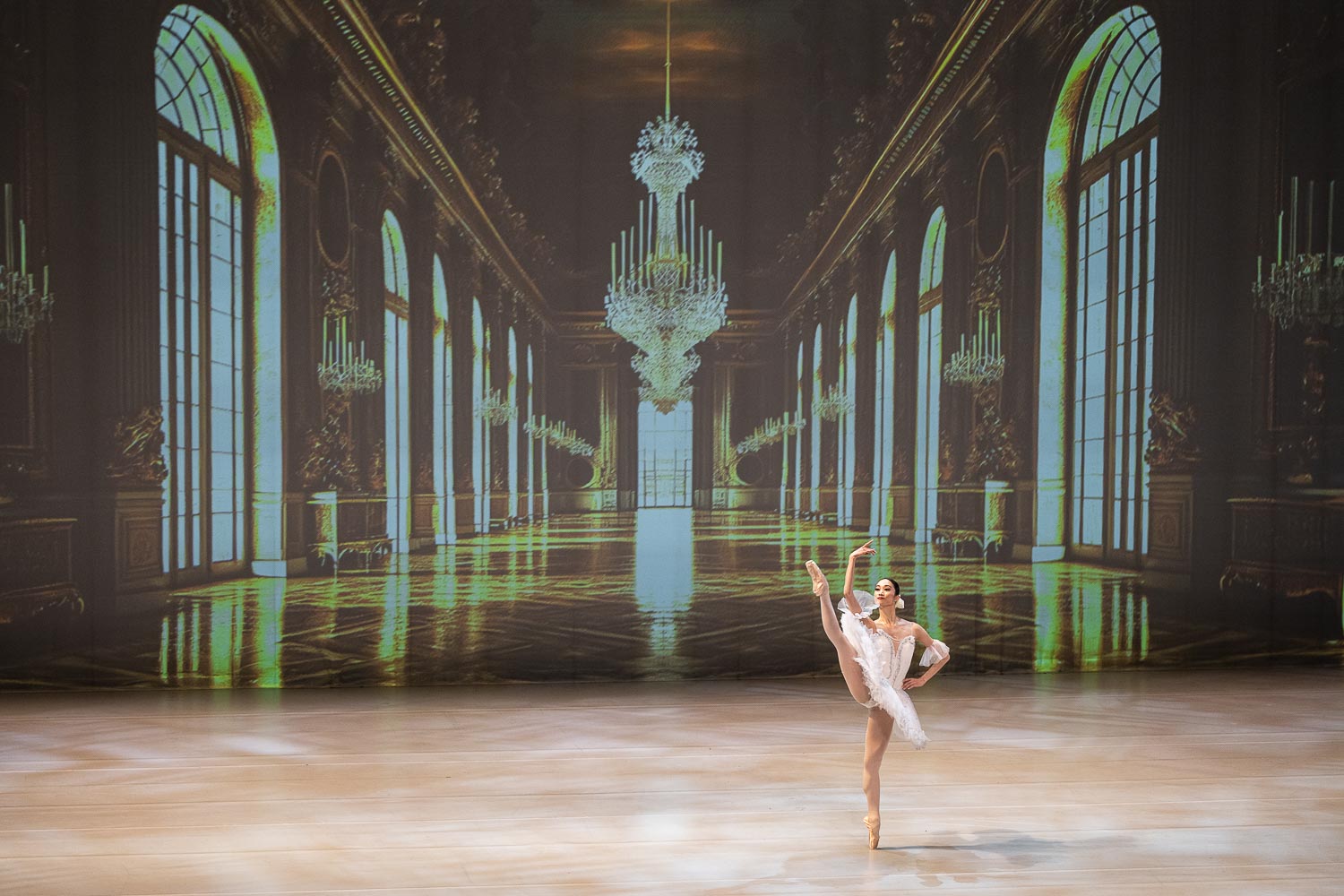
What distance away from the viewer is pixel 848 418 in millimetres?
8656

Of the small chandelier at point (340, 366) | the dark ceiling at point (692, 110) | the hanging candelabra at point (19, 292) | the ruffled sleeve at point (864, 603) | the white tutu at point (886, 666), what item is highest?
the dark ceiling at point (692, 110)

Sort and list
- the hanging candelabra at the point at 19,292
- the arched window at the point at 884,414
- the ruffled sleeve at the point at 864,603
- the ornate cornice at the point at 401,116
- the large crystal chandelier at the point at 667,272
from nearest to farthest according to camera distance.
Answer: the ruffled sleeve at the point at 864,603
the hanging candelabra at the point at 19,292
the ornate cornice at the point at 401,116
the large crystal chandelier at the point at 667,272
the arched window at the point at 884,414

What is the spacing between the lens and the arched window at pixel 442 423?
8.51 meters

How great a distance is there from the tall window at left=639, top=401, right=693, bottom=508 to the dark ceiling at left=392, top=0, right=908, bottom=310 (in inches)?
34.2

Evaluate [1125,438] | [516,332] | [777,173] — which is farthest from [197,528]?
[1125,438]

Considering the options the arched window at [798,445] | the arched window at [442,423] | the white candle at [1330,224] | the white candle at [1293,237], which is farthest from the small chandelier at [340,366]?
the white candle at [1330,224]

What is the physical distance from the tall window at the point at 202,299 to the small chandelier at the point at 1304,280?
6.92m

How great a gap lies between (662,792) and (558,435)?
371cm

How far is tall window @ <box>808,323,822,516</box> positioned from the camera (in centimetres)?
858

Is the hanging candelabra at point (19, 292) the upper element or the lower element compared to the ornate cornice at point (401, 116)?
lower

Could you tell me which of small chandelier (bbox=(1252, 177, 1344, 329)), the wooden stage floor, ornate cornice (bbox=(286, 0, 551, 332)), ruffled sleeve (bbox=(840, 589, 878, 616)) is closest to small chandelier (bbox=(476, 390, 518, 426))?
ornate cornice (bbox=(286, 0, 551, 332))

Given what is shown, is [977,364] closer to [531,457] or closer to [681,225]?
[681,225]

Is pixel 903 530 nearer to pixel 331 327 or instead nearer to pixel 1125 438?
pixel 1125 438

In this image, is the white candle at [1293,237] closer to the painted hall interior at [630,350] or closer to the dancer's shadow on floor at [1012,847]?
the painted hall interior at [630,350]
